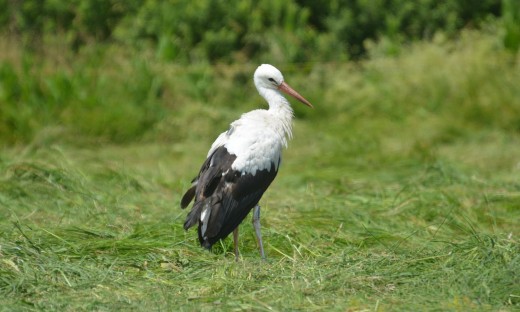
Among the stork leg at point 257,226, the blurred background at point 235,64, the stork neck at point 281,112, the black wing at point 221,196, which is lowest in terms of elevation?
the blurred background at point 235,64

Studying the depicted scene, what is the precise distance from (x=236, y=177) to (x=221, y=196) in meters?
0.14

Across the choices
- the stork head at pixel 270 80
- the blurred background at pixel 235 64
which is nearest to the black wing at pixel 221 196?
the stork head at pixel 270 80

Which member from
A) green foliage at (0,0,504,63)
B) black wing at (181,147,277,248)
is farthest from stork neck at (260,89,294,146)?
green foliage at (0,0,504,63)

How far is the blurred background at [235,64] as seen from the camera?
31.7 feet

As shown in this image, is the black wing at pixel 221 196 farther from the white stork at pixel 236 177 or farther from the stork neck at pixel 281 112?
the stork neck at pixel 281 112

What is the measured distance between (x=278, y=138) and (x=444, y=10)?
7402 millimetres

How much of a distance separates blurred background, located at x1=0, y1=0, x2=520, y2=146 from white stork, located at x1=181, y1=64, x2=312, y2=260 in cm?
393

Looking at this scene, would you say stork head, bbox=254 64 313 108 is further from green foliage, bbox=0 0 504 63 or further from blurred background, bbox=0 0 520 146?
green foliage, bbox=0 0 504 63

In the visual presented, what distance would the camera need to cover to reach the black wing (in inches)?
195

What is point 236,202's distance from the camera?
16.9 feet

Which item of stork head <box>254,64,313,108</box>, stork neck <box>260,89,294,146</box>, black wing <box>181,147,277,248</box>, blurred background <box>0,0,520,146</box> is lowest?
blurred background <box>0,0,520,146</box>

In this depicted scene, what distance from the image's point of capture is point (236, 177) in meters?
5.17

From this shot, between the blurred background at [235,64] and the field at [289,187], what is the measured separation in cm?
3

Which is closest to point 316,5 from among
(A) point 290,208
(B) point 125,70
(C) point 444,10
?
(C) point 444,10
